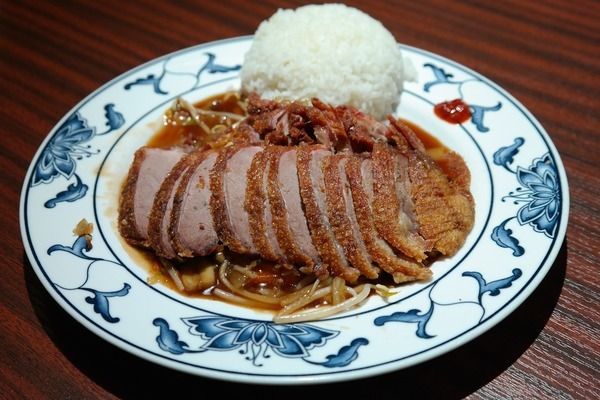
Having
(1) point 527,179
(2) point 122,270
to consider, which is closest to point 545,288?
(1) point 527,179

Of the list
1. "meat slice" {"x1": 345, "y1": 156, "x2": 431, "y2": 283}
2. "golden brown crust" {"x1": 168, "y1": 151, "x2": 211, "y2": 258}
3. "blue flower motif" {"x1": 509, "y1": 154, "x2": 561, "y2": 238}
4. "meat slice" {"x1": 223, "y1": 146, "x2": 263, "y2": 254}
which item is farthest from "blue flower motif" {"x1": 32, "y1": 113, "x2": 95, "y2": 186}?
"blue flower motif" {"x1": 509, "y1": 154, "x2": 561, "y2": 238}

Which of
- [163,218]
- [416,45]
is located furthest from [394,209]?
[416,45]

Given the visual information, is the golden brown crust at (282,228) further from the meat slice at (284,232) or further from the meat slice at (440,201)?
the meat slice at (440,201)

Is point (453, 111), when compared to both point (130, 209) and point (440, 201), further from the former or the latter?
point (130, 209)

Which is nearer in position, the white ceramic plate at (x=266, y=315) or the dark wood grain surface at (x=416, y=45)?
the white ceramic plate at (x=266, y=315)

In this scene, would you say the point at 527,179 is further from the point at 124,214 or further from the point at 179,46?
the point at 179,46

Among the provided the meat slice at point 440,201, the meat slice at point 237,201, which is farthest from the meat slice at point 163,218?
the meat slice at point 440,201

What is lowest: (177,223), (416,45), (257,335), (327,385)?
(327,385)
